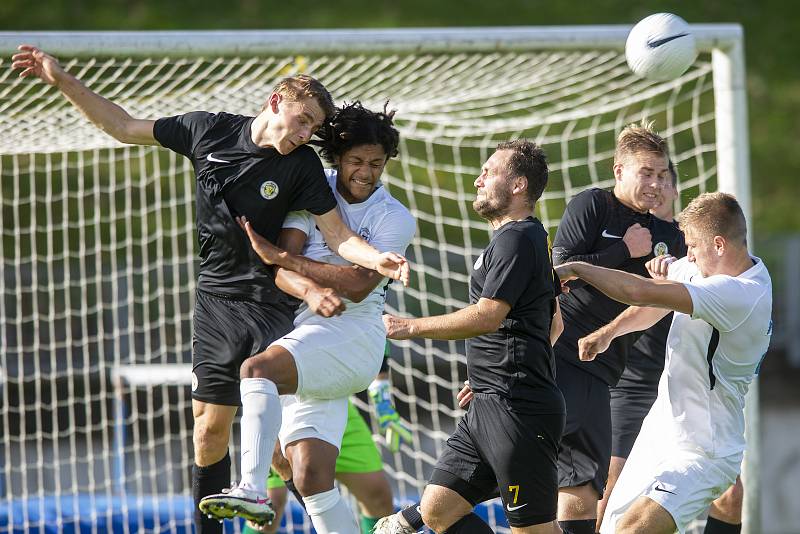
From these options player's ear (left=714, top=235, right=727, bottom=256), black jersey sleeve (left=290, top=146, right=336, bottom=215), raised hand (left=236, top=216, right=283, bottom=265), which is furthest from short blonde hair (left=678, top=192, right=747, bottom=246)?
raised hand (left=236, top=216, right=283, bottom=265)

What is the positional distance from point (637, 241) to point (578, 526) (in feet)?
4.50

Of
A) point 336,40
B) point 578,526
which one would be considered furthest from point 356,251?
point 336,40

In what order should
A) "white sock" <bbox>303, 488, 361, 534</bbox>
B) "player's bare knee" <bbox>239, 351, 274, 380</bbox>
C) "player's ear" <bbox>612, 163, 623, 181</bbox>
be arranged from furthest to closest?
"player's ear" <bbox>612, 163, 623, 181</bbox> → "white sock" <bbox>303, 488, 361, 534</bbox> → "player's bare knee" <bbox>239, 351, 274, 380</bbox>

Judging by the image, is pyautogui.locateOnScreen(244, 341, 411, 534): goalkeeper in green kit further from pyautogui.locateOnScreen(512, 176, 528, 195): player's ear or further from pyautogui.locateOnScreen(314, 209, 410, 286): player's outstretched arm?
pyautogui.locateOnScreen(512, 176, 528, 195): player's ear

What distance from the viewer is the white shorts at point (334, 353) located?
4.43 meters

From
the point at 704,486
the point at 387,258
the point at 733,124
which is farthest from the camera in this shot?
the point at 733,124

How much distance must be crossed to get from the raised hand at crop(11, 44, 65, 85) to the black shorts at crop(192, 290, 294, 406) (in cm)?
124

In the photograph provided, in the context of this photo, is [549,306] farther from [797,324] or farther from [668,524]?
[797,324]

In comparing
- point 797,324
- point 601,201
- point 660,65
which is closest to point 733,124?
point 660,65

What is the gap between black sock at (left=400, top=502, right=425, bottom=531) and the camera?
4699 mm

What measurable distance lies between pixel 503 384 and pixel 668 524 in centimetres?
92

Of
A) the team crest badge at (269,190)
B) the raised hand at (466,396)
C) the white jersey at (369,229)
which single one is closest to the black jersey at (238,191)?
the team crest badge at (269,190)

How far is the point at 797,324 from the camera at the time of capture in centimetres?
1728

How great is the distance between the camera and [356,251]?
4.41 meters
